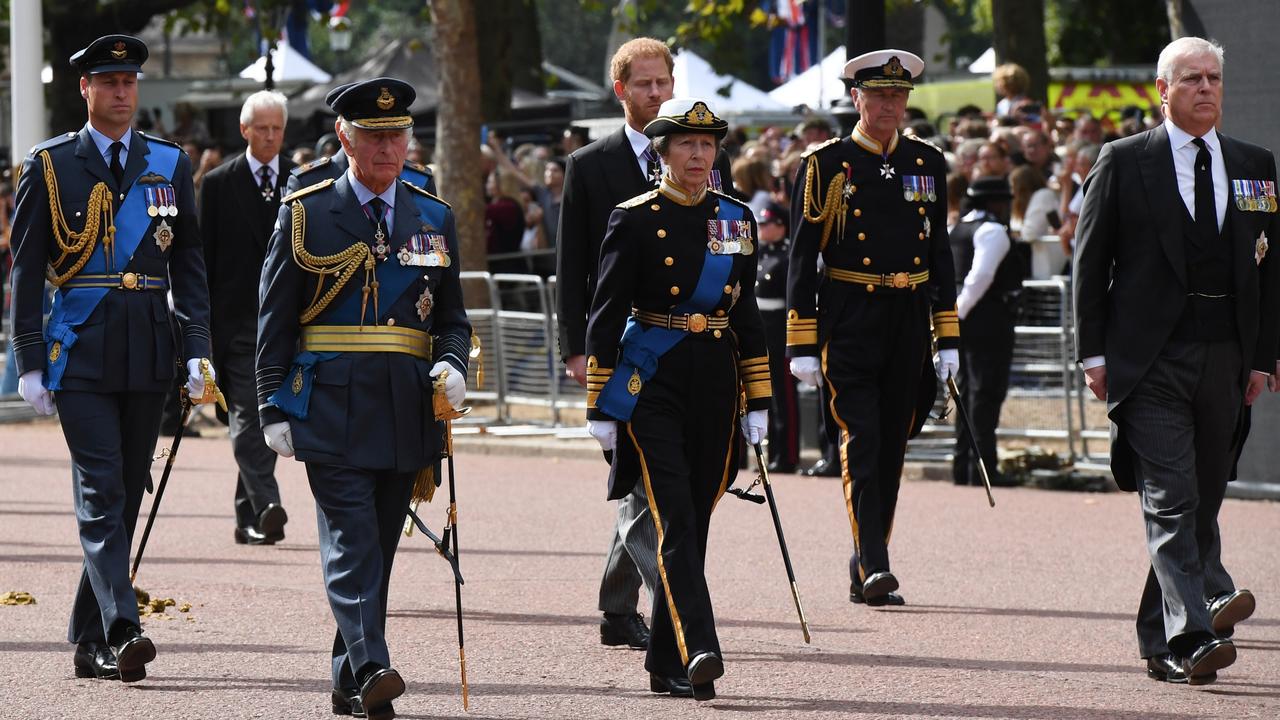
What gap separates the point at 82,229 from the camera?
7.48 metres

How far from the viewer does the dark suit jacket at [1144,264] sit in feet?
23.9

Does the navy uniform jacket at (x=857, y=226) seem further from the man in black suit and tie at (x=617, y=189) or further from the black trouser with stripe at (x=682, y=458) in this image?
the black trouser with stripe at (x=682, y=458)

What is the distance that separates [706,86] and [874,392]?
24087 millimetres

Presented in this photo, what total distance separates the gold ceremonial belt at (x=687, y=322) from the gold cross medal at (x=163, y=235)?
5.88 ft

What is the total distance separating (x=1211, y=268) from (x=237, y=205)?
514 centimetres

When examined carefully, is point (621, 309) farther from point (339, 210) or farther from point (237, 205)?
point (237, 205)

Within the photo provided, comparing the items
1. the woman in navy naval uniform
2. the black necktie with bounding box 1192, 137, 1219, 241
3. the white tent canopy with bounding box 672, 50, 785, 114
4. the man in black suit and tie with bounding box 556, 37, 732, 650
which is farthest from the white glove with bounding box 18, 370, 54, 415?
the white tent canopy with bounding box 672, 50, 785, 114

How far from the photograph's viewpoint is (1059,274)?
1553 centimetres

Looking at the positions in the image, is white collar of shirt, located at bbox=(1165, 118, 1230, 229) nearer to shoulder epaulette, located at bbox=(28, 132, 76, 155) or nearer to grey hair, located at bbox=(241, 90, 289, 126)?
shoulder epaulette, located at bbox=(28, 132, 76, 155)

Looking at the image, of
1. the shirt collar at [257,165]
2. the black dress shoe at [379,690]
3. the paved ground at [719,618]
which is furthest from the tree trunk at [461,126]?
the black dress shoe at [379,690]

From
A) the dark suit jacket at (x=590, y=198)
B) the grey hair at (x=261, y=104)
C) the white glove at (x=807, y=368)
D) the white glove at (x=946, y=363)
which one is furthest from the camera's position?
the grey hair at (x=261, y=104)

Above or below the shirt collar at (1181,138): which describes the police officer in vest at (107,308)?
below

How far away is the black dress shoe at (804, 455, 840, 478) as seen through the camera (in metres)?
14.3

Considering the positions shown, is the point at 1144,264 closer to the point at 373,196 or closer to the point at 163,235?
the point at 373,196
